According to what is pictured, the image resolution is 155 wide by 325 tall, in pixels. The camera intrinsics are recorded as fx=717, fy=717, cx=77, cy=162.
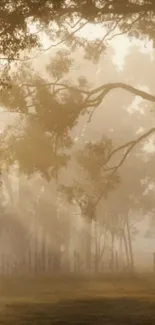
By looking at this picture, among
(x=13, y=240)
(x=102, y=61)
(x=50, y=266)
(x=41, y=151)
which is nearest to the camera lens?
(x=41, y=151)

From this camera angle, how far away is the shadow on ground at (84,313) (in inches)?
635

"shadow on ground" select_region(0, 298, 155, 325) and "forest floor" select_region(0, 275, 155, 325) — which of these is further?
"forest floor" select_region(0, 275, 155, 325)

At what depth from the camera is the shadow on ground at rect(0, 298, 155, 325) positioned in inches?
635

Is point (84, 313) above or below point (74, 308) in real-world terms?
below

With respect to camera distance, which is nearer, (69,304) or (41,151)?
(69,304)

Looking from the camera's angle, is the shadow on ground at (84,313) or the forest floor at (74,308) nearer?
the shadow on ground at (84,313)

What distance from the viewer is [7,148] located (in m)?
28.0

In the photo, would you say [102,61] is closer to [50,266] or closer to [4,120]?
[4,120]

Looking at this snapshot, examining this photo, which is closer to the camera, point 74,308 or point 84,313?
point 84,313

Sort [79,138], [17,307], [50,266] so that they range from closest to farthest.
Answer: [17,307] → [50,266] → [79,138]

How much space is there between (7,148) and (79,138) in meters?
32.0

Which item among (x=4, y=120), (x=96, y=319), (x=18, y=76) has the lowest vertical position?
(x=96, y=319)

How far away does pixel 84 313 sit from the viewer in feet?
60.6

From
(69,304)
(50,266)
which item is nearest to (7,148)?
(69,304)
